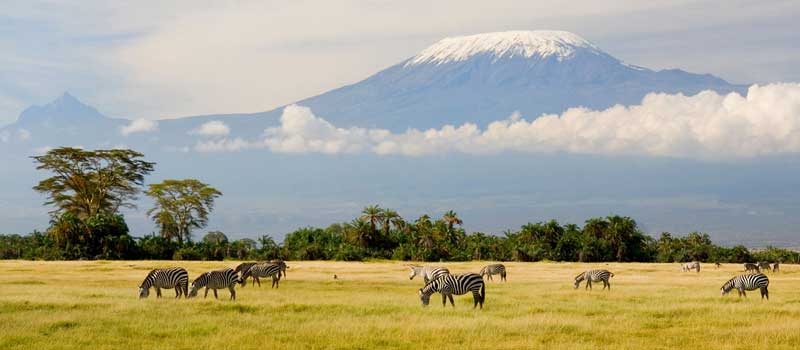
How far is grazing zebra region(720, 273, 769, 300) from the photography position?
38.3 m

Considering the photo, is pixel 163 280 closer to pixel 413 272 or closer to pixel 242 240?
pixel 413 272

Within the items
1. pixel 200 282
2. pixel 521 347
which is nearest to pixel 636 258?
pixel 200 282

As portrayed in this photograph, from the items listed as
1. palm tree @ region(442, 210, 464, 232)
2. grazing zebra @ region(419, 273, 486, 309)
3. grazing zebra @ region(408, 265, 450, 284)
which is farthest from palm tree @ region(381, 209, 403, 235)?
grazing zebra @ region(419, 273, 486, 309)

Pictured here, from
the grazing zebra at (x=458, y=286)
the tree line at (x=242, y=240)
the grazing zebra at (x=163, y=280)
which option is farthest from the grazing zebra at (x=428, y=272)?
the tree line at (x=242, y=240)

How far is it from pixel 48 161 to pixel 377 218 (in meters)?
38.6

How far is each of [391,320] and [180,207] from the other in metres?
87.6

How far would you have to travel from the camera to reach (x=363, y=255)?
10112 cm

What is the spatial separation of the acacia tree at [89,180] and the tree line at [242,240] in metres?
0.11

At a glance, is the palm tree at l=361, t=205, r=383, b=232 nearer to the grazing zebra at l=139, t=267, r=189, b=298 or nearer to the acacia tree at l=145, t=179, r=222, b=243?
the acacia tree at l=145, t=179, r=222, b=243

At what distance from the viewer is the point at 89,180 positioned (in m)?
103

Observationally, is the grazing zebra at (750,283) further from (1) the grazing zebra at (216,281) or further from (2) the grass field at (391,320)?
(1) the grazing zebra at (216,281)

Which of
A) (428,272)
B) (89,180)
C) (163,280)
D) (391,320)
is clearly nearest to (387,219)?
(89,180)

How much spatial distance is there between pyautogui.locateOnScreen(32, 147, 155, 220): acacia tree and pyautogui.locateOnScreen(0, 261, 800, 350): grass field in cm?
6164

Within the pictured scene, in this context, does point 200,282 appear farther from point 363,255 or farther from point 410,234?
point 410,234
